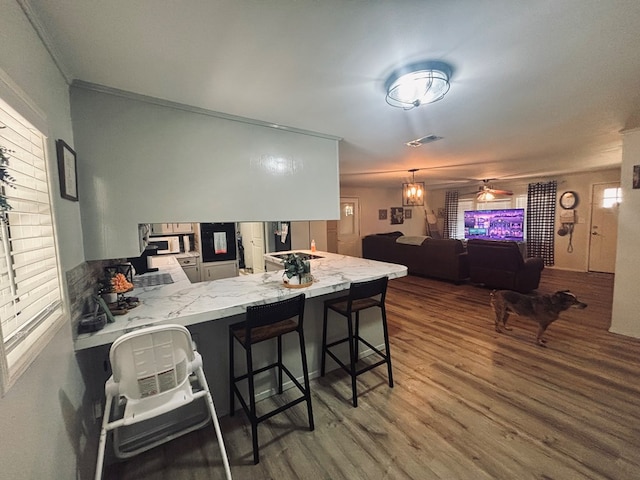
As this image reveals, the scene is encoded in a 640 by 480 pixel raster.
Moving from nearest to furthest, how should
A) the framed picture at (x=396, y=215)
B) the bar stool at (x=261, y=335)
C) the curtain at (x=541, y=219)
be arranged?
the bar stool at (x=261, y=335), the curtain at (x=541, y=219), the framed picture at (x=396, y=215)

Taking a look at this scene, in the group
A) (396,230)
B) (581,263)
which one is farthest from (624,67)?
(396,230)

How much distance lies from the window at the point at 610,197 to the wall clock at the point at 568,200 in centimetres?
45

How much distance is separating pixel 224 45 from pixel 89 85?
95 cm

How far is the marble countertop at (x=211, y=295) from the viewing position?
1.43 metres

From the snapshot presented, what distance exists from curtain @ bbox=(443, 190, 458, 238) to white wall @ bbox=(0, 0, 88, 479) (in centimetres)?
876

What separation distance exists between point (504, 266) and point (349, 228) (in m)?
3.90

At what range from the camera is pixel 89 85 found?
1516 millimetres

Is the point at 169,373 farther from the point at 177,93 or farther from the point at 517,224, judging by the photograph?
the point at 517,224

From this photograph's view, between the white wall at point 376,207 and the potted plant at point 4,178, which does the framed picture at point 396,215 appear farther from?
the potted plant at point 4,178

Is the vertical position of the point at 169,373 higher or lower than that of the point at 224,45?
lower

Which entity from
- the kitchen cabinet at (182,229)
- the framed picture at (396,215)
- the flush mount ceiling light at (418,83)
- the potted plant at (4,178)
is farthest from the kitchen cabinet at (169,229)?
the framed picture at (396,215)

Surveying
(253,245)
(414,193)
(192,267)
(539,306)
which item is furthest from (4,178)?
(414,193)

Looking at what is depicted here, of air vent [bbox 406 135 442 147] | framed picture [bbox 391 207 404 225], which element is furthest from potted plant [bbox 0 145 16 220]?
framed picture [bbox 391 207 404 225]

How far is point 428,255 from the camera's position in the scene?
5.75 metres
